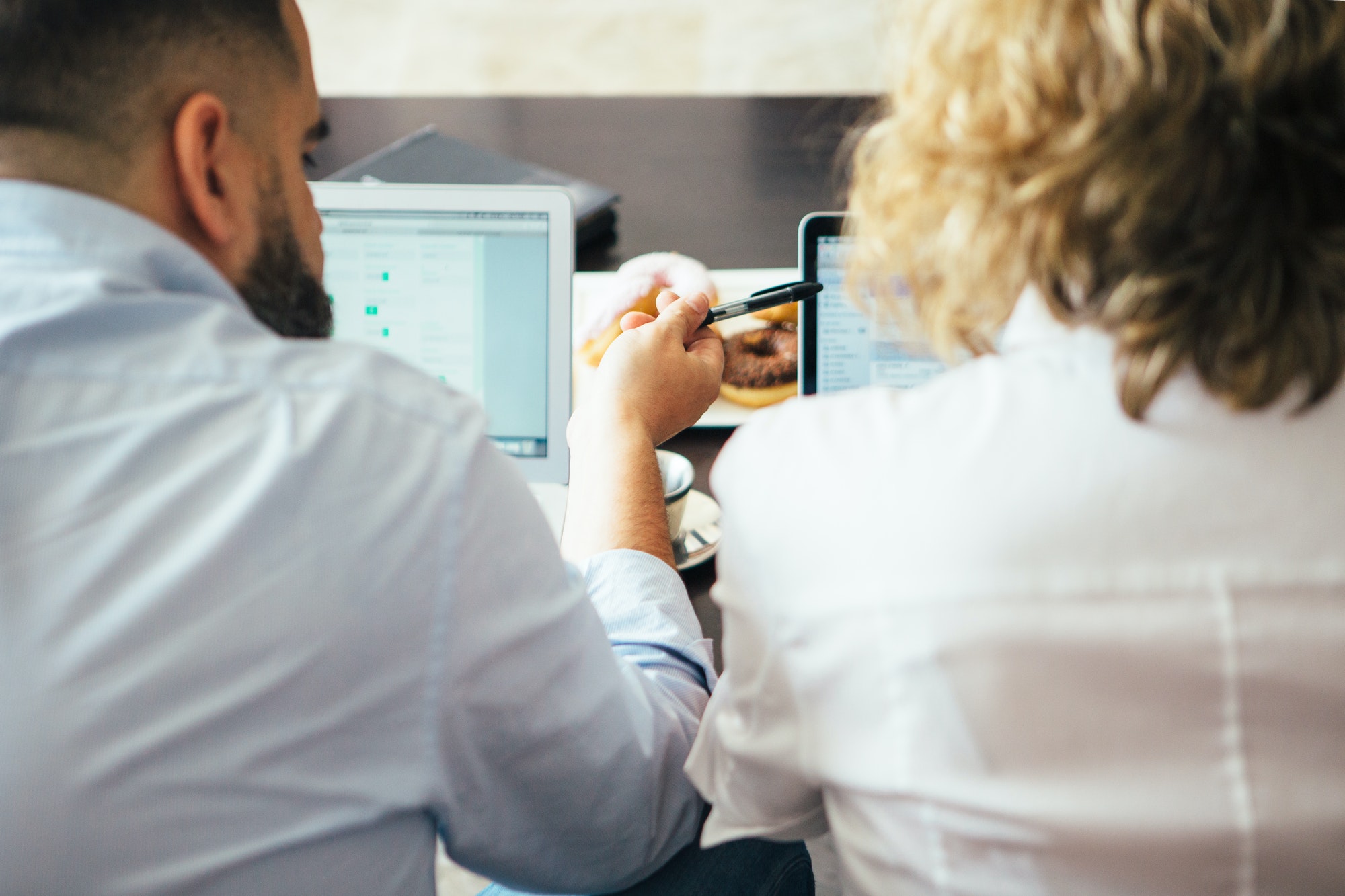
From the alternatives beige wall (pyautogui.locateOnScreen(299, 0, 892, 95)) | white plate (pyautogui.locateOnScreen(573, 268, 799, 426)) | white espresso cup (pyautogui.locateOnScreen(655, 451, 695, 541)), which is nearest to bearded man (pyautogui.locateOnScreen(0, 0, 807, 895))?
white espresso cup (pyautogui.locateOnScreen(655, 451, 695, 541))

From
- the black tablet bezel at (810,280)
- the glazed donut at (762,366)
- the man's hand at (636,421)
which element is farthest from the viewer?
the glazed donut at (762,366)

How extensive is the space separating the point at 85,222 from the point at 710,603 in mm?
569

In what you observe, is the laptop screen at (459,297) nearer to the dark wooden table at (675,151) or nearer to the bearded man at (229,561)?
the bearded man at (229,561)

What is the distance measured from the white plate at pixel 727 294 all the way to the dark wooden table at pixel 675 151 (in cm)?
4

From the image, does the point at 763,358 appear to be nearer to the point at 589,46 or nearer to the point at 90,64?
the point at 90,64

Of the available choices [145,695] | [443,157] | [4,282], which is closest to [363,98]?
[443,157]

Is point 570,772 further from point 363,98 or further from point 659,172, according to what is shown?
point 363,98

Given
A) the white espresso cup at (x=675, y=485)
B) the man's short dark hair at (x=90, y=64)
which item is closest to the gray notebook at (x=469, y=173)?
the white espresso cup at (x=675, y=485)

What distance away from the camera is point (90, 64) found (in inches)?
23.1

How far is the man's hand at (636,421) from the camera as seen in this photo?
0.84 metres

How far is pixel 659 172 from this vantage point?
167cm

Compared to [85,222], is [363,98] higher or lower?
higher

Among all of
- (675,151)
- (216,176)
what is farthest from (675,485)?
(675,151)

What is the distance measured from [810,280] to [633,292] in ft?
0.83
